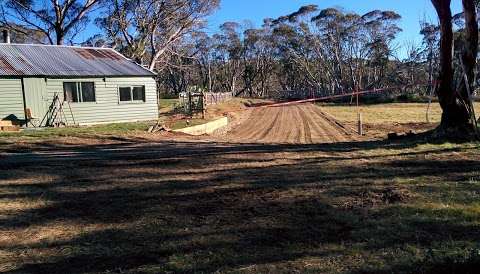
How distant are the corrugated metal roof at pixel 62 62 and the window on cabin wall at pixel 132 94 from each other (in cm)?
78

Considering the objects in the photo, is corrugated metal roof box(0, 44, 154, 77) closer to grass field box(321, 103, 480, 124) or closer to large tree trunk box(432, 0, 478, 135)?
grass field box(321, 103, 480, 124)

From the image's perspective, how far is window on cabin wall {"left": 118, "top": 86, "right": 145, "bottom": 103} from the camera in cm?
2343

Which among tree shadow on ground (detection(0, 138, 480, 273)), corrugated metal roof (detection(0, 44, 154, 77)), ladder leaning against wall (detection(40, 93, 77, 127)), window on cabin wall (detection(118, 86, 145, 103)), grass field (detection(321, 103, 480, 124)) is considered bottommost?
grass field (detection(321, 103, 480, 124))

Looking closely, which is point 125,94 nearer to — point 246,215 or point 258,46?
point 246,215

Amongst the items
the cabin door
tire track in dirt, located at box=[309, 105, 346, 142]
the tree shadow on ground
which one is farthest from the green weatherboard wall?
the tree shadow on ground

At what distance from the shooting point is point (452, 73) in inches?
395

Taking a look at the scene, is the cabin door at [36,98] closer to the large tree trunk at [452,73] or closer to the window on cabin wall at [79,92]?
the window on cabin wall at [79,92]

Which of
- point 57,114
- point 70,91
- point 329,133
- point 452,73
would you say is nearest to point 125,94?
point 70,91

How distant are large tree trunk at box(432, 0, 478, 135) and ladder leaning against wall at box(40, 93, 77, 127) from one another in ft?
52.5

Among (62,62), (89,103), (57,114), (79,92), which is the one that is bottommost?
(57,114)

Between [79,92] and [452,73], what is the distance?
16.8 m

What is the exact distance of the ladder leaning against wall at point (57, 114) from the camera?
20695mm

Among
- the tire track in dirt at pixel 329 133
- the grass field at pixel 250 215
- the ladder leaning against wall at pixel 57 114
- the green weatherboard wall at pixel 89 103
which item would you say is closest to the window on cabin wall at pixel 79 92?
the green weatherboard wall at pixel 89 103

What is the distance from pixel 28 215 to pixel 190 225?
6.88ft
